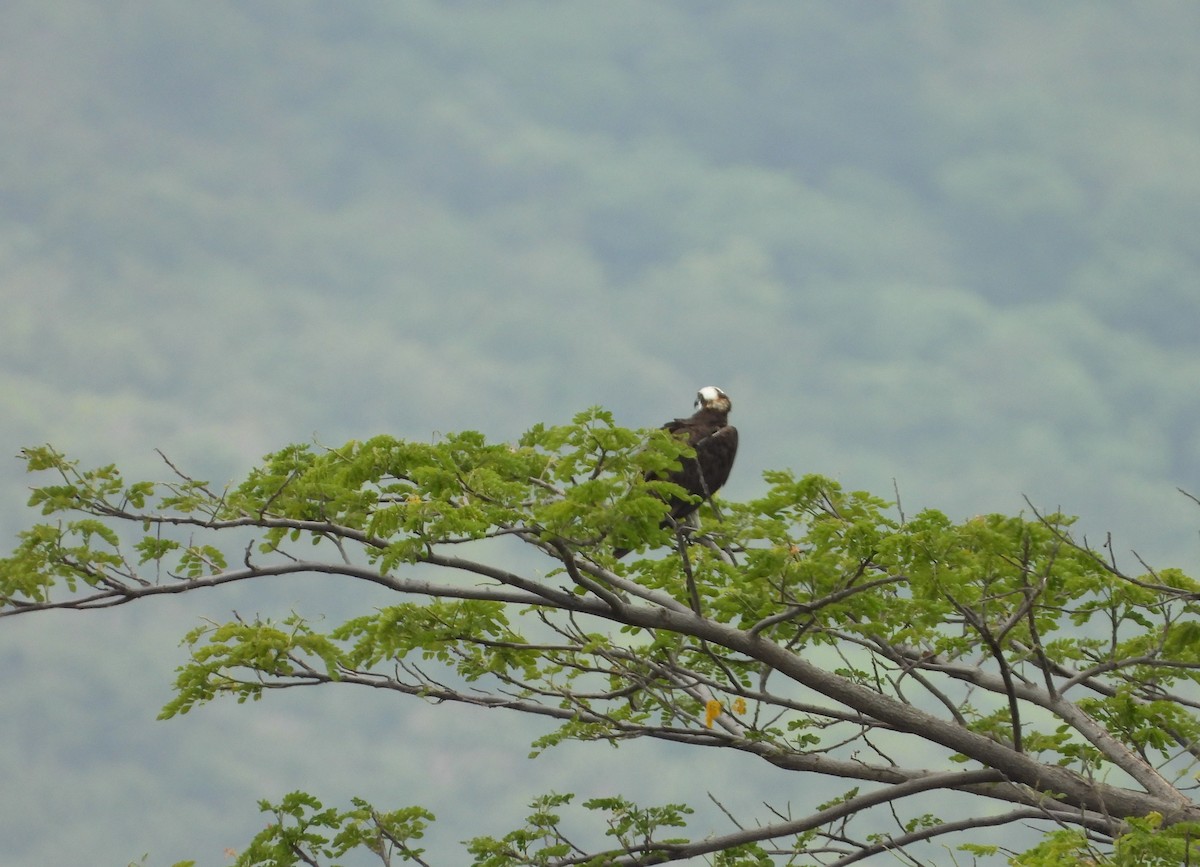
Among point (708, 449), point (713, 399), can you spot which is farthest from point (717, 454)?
point (713, 399)

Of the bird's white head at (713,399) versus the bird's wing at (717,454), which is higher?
the bird's white head at (713,399)

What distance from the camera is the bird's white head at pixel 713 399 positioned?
15.2m

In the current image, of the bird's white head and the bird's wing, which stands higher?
the bird's white head

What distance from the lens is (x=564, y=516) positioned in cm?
839

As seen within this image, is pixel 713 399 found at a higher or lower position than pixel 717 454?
higher

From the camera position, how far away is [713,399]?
15.3 metres

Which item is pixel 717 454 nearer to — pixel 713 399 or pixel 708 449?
pixel 708 449

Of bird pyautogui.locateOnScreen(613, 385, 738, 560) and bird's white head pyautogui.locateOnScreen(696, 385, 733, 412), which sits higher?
bird's white head pyautogui.locateOnScreen(696, 385, 733, 412)

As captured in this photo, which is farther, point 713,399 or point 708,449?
point 713,399

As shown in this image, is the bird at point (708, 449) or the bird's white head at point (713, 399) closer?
Result: the bird at point (708, 449)

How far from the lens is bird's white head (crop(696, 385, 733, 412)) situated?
50.0 ft

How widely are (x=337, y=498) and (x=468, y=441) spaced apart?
1.03 m

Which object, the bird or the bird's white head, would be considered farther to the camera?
the bird's white head

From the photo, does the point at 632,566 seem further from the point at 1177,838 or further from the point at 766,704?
the point at 1177,838
